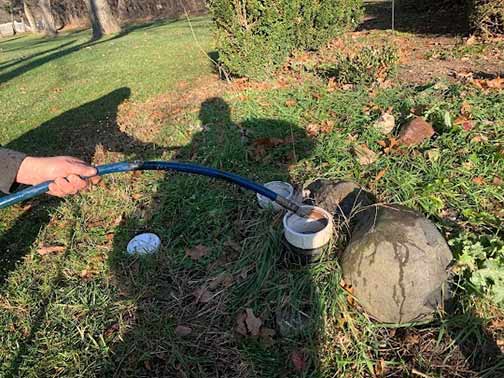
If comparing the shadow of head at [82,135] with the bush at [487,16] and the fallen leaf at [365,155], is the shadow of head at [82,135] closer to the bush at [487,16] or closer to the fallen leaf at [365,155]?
the fallen leaf at [365,155]

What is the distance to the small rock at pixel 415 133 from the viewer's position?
10.6 ft

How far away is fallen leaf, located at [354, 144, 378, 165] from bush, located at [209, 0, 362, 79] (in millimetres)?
3155

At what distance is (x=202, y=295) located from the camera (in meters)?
2.55

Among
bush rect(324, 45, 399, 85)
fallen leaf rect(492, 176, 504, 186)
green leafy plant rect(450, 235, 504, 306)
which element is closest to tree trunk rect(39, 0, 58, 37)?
bush rect(324, 45, 399, 85)

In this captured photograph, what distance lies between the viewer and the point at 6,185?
210 centimetres

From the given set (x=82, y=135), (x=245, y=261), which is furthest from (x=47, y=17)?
(x=245, y=261)

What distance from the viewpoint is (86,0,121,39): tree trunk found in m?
16.7

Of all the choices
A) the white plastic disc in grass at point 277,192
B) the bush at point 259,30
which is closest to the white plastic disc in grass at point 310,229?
the white plastic disc in grass at point 277,192

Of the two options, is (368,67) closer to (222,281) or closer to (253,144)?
(253,144)

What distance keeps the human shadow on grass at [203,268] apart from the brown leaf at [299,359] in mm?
48

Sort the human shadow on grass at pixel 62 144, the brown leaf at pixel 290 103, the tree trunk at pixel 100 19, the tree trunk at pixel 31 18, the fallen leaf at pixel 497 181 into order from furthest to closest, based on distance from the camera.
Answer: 1. the tree trunk at pixel 31 18
2. the tree trunk at pixel 100 19
3. the brown leaf at pixel 290 103
4. the human shadow on grass at pixel 62 144
5. the fallen leaf at pixel 497 181

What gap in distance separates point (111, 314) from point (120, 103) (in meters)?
4.91

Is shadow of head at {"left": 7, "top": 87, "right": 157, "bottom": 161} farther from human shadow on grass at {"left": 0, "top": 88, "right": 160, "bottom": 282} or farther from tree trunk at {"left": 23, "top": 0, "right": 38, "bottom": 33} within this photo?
tree trunk at {"left": 23, "top": 0, "right": 38, "bottom": 33}

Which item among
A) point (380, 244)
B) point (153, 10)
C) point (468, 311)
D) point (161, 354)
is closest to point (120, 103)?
point (161, 354)
